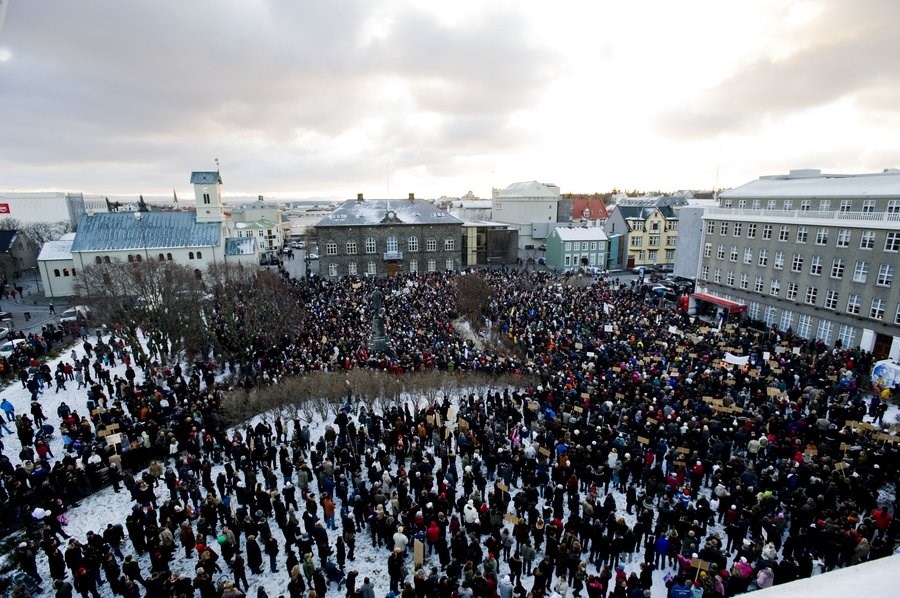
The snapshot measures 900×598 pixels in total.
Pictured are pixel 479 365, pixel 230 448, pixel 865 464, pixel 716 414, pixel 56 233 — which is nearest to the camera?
pixel 865 464

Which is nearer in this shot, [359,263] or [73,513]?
[73,513]

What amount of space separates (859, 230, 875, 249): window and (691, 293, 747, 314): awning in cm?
899

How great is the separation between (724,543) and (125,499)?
17.4 m

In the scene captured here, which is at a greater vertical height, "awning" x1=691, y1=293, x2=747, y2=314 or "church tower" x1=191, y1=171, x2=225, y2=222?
"church tower" x1=191, y1=171, x2=225, y2=222

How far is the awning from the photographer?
118ft

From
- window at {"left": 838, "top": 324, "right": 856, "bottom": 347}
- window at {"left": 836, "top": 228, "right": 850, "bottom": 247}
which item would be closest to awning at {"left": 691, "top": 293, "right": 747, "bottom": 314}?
window at {"left": 838, "top": 324, "right": 856, "bottom": 347}

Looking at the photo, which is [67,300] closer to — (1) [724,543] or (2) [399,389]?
(2) [399,389]

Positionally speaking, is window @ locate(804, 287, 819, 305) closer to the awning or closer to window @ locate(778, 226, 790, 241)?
window @ locate(778, 226, 790, 241)

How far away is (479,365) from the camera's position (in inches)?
907

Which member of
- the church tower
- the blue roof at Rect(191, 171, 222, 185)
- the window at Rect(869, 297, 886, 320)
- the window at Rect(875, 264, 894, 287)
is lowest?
the window at Rect(869, 297, 886, 320)

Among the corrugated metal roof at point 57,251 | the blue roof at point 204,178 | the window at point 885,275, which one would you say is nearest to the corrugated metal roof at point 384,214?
the blue roof at point 204,178

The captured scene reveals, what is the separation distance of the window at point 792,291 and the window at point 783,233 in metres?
3.24

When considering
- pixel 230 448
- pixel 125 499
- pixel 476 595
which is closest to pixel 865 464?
pixel 476 595

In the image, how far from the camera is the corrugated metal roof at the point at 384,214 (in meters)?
55.4
